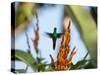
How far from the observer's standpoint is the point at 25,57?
167cm

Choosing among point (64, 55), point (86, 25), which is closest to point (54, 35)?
point (64, 55)

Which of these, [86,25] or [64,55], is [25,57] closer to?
[64,55]

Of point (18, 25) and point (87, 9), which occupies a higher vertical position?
point (87, 9)

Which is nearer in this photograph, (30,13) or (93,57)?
(30,13)

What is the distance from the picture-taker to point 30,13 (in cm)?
168

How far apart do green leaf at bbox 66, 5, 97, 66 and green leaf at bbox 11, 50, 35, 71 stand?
0.44 meters

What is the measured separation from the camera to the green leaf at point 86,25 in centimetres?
181

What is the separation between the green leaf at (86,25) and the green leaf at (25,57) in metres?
0.44

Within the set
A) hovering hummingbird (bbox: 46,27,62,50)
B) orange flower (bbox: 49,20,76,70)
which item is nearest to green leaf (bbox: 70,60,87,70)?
orange flower (bbox: 49,20,76,70)

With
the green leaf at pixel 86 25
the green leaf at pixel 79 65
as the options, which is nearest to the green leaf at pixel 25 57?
the green leaf at pixel 79 65

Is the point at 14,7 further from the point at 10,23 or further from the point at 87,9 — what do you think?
the point at 87,9
